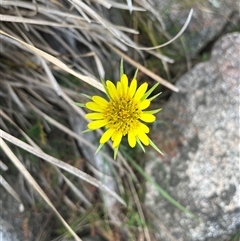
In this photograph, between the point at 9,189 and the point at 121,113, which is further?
the point at 9,189

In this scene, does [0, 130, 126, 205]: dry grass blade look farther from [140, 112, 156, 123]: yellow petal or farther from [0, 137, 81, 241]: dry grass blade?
[140, 112, 156, 123]: yellow petal

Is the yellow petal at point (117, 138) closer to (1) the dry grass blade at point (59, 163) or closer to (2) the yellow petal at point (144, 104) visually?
(2) the yellow petal at point (144, 104)

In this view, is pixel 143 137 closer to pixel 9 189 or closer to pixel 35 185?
pixel 35 185

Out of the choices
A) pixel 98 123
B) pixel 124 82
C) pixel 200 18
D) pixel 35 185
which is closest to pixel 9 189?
pixel 35 185

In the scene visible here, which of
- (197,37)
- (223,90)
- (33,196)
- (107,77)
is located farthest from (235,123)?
(33,196)

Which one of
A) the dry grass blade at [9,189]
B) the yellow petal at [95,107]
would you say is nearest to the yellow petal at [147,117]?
the yellow petal at [95,107]

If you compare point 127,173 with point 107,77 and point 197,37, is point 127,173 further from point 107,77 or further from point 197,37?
point 197,37
